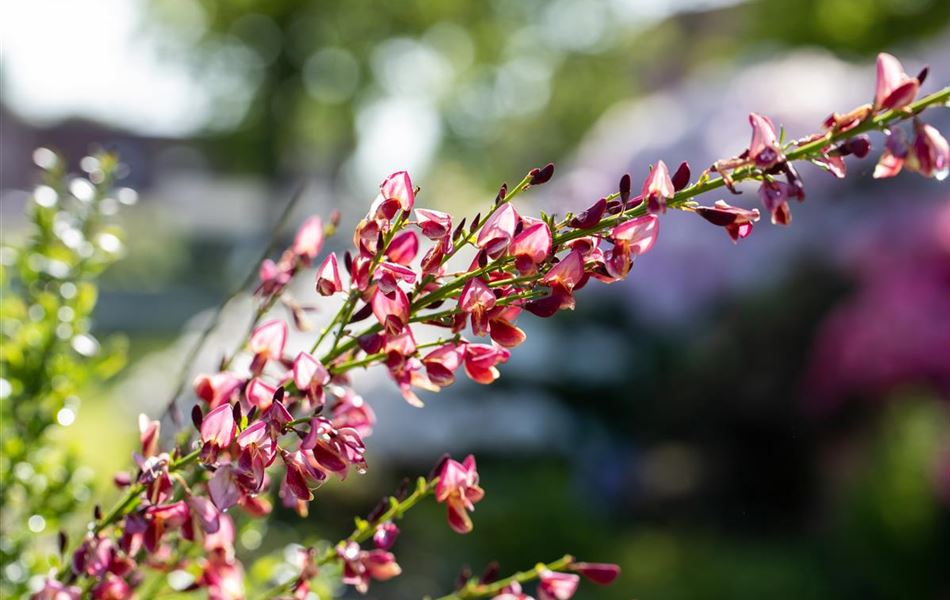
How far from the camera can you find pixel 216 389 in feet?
3.52

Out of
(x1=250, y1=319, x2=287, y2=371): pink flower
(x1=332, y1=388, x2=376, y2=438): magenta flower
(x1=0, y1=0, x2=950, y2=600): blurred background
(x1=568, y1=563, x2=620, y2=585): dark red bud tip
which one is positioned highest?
(x1=250, y1=319, x2=287, y2=371): pink flower


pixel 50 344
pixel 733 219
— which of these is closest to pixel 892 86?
pixel 733 219

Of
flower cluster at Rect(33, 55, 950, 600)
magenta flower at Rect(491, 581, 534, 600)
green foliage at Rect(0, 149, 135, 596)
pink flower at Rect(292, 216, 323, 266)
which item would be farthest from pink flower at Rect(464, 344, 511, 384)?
green foliage at Rect(0, 149, 135, 596)

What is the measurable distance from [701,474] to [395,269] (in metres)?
6.80

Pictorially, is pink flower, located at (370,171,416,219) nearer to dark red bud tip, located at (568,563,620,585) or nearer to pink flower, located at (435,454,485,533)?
pink flower, located at (435,454,485,533)

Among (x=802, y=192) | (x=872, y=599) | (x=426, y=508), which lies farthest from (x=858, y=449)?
(x=802, y=192)

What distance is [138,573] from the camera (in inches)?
45.7

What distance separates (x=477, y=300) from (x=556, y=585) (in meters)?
0.32

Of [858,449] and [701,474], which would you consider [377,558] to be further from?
[701,474]

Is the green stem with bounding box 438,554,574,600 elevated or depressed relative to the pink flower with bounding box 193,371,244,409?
depressed

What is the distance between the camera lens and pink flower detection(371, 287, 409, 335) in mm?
897

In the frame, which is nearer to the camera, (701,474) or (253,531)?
(253,531)

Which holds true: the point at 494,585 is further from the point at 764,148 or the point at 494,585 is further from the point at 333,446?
the point at 764,148

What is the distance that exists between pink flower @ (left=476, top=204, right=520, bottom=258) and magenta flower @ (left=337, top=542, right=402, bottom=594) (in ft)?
1.12
